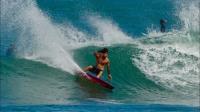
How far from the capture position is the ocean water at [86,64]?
1646 cm

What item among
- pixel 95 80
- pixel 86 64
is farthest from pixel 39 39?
pixel 95 80

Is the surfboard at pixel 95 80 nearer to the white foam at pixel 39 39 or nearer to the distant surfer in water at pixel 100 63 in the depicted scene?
the distant surfer in water at pixel 100 63

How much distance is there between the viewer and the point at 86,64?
70.4ft

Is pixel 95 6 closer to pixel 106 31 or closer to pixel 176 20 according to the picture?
pixel 176 20

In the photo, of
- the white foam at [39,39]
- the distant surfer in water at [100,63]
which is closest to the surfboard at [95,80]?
the distant surfer in water at [100,63]

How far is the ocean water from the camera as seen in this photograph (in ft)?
54.0

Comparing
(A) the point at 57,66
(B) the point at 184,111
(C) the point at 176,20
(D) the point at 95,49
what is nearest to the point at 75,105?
(B) the point at 184,111

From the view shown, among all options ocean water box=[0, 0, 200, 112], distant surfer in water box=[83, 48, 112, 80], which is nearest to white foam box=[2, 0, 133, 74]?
ocean water box=[0, 0, 200, 112]

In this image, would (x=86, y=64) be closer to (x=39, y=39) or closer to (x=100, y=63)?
(x=39, y=39)

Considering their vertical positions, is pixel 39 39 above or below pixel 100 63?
above

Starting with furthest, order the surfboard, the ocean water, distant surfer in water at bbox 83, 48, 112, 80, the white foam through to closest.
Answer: the white foam, distant surfer in water at bbox 83, 48, 112, 80, the surfboard, the ocean water

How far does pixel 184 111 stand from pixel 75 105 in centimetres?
252

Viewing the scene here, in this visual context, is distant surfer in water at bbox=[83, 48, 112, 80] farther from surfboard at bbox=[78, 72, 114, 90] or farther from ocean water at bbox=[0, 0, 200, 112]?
ocean water at bbox=[0, 0, 200, 112]

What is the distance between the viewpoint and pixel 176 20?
3778 centimetres
